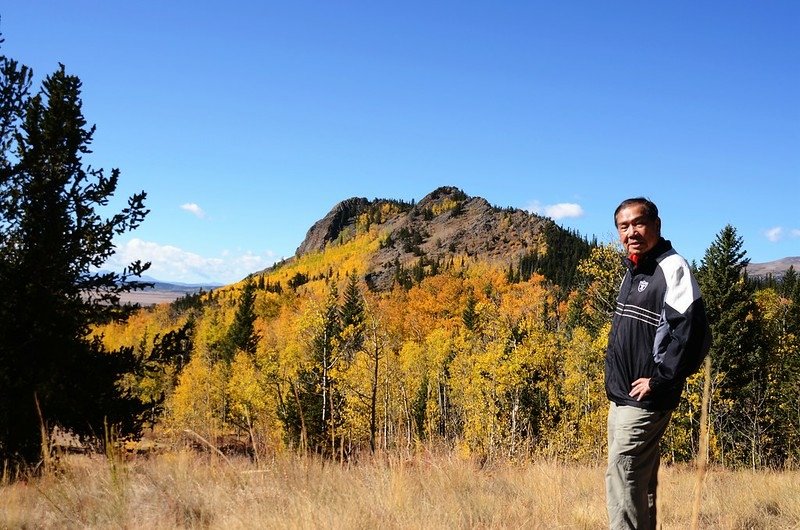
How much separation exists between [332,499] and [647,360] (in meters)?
2.42

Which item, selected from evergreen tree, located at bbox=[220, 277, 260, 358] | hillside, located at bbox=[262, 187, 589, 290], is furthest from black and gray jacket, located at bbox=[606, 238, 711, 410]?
hillside, located at bbox=[262, 187, 589, 290]

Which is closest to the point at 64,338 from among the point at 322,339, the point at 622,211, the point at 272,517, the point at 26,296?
the point at 26,296

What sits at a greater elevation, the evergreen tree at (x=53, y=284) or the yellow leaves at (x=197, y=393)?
the evergreen tree at (x=53, y=284)

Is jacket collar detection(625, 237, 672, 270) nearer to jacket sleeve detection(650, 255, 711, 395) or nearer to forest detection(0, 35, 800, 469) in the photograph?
jacket sleeve detection(650, 255, 711, 395)

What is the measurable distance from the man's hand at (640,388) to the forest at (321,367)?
202 centimetres

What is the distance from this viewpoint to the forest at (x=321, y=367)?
983cm

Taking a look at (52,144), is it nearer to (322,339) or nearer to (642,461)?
(642,461)

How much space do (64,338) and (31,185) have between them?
3430 millimetres

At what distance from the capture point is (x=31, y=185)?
11070mm

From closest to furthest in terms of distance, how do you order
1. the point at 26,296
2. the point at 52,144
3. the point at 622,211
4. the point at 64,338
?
the point at 622,211, the point at 26,296, the point at 64,338, the point at 52,144

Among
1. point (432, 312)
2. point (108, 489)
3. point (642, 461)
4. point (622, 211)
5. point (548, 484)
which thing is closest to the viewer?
point (642, 461)

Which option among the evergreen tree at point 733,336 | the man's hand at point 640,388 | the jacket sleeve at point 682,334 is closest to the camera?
the jacket sleeve at point 682,334

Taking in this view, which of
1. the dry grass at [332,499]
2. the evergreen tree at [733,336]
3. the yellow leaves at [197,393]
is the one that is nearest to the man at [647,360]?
the dry grass at [332,499]

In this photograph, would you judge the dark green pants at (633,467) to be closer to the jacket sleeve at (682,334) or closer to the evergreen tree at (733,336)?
the jacket sleeve at (682,334)
